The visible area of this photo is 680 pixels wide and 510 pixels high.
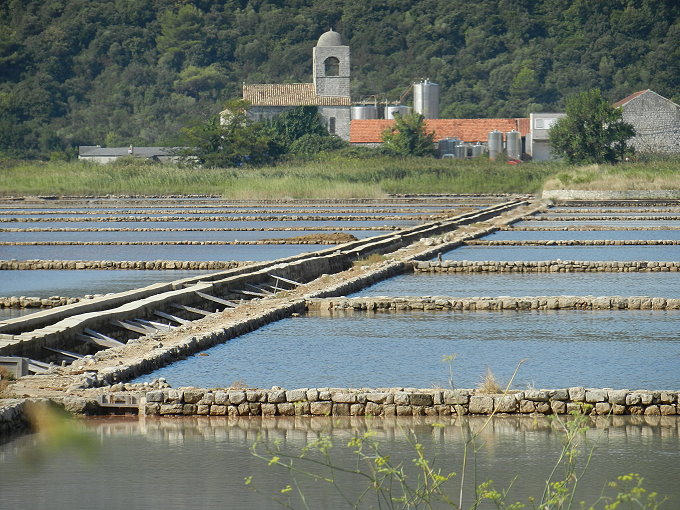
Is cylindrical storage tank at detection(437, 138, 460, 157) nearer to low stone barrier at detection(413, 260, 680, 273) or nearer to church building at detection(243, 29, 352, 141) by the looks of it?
church building at detection(243, 29, 352, 141)

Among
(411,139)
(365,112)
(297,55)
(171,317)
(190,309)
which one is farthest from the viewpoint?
(297,55)

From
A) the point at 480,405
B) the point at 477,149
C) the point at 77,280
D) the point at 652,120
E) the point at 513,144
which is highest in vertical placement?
the point at 652,120

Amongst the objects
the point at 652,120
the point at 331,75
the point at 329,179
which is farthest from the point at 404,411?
the point at 331,75

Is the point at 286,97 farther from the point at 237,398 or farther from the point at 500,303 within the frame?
the point at 237,398

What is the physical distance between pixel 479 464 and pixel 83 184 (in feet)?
185

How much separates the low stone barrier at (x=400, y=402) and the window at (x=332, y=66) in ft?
296

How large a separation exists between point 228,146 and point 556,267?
48.9 m

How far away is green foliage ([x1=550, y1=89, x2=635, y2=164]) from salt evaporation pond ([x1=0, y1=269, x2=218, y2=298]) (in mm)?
46696

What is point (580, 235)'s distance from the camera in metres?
34.8

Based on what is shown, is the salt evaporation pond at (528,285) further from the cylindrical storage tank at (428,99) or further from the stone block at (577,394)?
the cylindrical storage tank at (428,99)

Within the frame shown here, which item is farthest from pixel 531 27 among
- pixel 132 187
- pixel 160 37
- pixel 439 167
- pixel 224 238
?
pixel 224 238

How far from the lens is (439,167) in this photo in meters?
67.9

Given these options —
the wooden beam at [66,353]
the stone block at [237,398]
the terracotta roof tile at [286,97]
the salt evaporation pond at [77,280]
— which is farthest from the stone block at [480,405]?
the terracotta roof tile at [286,97]

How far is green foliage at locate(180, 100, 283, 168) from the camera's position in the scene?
7206 centimetres
